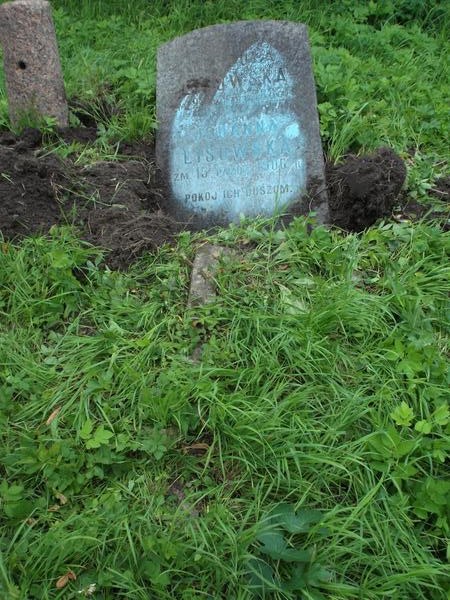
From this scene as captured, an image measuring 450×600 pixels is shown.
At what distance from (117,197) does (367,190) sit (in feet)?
4.20

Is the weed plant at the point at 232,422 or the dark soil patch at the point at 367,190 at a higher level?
the dark soil patch at the point at 367,190

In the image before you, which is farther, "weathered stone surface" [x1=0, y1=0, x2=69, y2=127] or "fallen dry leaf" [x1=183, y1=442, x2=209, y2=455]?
"weathered stone surface" [x1=0, y1=0, x2=69, y2=127]

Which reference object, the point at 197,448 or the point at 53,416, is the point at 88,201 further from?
the point at 197,448

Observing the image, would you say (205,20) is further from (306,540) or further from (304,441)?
(306,540)

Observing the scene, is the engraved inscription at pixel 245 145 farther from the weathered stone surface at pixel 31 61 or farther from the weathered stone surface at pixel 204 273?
the weathered stone surface at pixel 31 61

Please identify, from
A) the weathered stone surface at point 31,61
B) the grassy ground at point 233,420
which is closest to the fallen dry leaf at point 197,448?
the grassy ground at point 233,420

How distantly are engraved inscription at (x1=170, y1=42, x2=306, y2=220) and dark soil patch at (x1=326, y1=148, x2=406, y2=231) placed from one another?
0.73ft

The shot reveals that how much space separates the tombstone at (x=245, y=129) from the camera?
3.40 m

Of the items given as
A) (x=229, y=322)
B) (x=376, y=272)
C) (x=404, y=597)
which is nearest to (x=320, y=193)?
(x=376, y=272)

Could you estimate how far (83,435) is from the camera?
2223 millimetres

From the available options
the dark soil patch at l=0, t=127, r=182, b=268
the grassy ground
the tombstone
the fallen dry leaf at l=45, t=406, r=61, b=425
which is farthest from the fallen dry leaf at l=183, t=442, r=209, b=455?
the tombstone

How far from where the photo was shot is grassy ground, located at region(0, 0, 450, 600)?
193 cm

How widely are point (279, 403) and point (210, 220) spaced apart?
1.43 meters

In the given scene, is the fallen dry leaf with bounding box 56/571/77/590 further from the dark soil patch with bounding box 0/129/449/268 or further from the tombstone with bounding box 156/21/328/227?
the tombstone with bounding box 156/21/328/227
